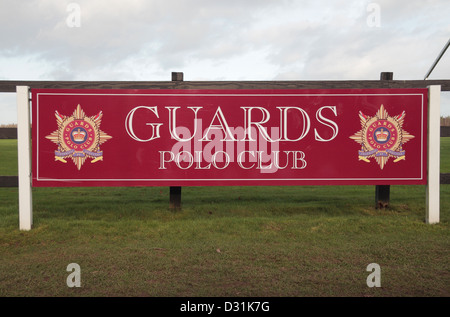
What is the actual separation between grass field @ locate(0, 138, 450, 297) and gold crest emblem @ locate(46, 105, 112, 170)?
1092 millimetres

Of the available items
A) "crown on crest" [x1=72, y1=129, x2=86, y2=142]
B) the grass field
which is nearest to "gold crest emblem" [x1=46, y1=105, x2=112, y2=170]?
"crown on crest" [x1=72, y1=129, x2=86, y2=142]

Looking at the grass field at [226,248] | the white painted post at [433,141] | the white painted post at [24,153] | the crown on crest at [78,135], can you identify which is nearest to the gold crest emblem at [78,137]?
the crown on crest at [78,135]

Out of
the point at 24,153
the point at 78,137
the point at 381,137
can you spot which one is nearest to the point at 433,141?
the point at 381,137

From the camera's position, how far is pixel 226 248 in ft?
15.7

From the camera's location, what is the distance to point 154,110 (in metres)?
6.16

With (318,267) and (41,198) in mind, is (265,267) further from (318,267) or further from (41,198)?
(41,198)

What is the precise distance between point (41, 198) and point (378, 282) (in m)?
7.41

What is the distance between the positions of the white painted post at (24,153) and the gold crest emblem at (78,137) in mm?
384

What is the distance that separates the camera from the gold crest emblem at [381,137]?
627 cm

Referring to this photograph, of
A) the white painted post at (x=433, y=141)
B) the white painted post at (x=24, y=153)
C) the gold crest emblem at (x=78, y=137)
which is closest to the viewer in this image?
the white painted post at (x=24, y=153)

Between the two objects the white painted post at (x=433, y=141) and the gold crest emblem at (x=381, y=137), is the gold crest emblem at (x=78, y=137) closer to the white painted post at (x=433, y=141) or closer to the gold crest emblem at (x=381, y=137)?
the gold crest emblem at (x=381, y=137)

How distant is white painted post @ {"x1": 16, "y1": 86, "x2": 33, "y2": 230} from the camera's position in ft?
18.9

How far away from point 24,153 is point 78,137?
85 centimetres

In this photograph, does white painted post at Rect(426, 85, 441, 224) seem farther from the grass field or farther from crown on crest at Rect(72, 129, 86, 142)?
crown on crest at Rect(72, 129, 86, 142)
